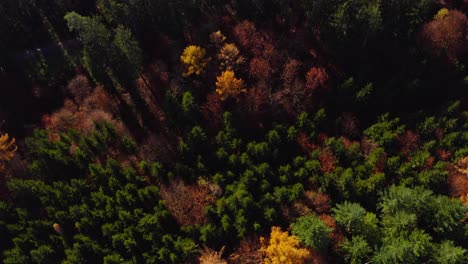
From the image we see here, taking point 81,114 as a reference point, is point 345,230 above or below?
below

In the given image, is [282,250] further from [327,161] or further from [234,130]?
[234,130]

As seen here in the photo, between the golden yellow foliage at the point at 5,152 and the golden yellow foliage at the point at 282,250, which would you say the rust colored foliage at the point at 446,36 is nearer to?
the golden yellow foliage at the point at 282,250

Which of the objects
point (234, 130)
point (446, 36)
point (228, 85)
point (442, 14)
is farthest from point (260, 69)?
point (442, 14)

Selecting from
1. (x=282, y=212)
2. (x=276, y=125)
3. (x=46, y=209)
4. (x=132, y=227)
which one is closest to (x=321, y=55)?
(x=276, y=125)

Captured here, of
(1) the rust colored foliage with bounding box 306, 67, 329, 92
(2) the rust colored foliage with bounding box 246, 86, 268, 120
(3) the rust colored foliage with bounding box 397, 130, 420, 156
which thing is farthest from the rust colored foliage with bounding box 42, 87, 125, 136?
(3) the rust colored foliage with bounding box 397, 130, 420, 156

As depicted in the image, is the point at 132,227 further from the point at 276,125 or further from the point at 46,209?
the point at 276,125

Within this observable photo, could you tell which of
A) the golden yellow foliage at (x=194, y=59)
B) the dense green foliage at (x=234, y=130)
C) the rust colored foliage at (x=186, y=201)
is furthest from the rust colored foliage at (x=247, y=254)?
the golden yellow foliage at (x=194, y=59)
